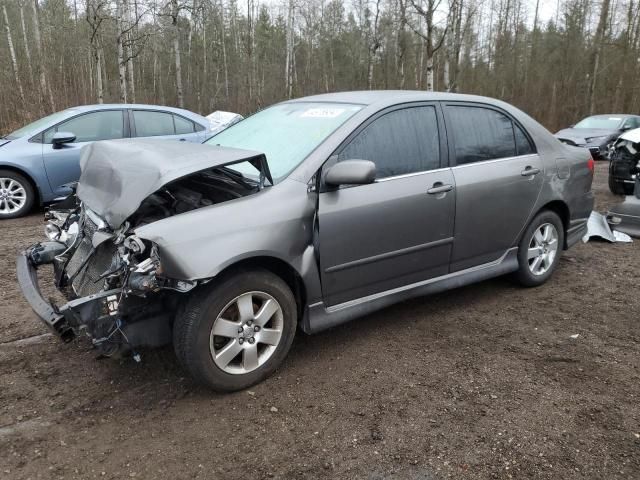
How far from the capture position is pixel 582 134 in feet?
51.0

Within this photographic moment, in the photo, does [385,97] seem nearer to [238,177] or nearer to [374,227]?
[374,227]

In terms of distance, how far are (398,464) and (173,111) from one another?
23.6ft

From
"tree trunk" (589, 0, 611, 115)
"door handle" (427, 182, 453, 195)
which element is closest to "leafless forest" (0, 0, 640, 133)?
"tree trunk" (589, 0, 611, 115)

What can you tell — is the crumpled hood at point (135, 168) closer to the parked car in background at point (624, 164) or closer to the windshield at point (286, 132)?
the windshield at point (286, 132)

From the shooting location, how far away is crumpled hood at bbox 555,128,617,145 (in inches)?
597

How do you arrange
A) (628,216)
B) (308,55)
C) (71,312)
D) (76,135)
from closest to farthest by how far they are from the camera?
1. (71,312)
2. (628,216)
3. (76,135)
4. (308,55)

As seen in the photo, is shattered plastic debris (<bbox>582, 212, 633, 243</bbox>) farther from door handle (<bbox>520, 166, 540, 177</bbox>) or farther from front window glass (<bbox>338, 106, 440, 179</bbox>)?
front window glass (<bbox>338, 106, 440, 179</bbox>)

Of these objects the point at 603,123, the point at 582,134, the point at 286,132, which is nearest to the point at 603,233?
the point at 286,132

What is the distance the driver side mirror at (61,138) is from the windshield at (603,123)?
15171 mm

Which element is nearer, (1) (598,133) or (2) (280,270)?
(2) (280,270)

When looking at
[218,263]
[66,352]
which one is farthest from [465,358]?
[66,352]

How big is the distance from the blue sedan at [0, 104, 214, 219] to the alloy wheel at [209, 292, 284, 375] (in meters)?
4.85

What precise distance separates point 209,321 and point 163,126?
19.7ft

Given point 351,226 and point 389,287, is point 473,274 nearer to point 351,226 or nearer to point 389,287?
point 389,287
